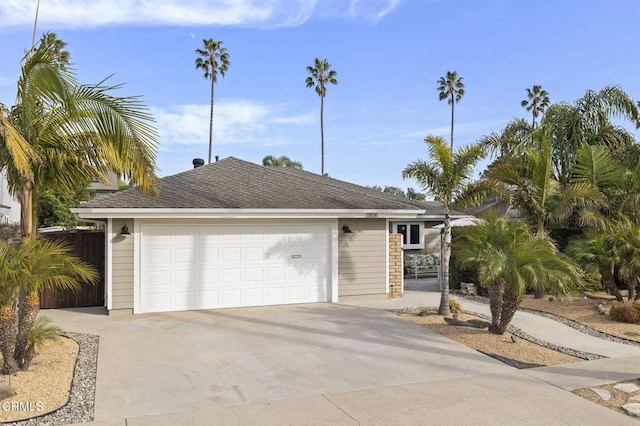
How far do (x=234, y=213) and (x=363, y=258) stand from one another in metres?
3.54

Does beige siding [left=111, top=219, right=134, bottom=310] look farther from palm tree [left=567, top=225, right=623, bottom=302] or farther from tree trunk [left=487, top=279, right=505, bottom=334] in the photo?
palm tree [left=567, top=225, right=623, bottom=302]

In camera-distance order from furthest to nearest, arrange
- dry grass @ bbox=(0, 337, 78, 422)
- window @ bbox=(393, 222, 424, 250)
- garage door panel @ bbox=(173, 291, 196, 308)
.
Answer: window @ bbox=(393, 222, 424, 250)
garage door panel @ bbox=(173, 291, 196, 308)
dry grass @ bbox=(0, 337, 78, 422)

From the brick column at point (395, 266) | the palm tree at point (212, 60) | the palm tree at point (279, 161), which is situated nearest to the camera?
the brick column at point (395, 266)

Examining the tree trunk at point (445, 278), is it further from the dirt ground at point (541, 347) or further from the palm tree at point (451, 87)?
the palm tree at point (451, 87)

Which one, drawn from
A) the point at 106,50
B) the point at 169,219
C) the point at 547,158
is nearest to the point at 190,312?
the point at 169,219

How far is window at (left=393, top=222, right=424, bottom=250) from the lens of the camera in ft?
73.7

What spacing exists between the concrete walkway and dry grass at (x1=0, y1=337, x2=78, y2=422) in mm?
419

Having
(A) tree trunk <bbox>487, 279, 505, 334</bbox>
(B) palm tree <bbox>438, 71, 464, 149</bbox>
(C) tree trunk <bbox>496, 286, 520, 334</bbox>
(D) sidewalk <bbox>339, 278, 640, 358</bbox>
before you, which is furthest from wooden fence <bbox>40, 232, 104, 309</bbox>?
(B) palm tree <bbox>438, 71, 464, 149</bbox>

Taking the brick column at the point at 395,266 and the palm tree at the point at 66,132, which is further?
the brick column at the point at 395,266

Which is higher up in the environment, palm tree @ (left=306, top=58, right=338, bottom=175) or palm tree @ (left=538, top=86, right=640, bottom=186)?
palm tree @ (left=306, top=58, right=338, bottom=175)

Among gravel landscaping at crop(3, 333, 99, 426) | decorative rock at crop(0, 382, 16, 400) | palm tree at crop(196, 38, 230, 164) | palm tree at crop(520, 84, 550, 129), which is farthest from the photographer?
palm tree at crop(520, 84, 550, 129)

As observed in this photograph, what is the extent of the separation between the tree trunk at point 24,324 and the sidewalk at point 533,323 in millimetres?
6860

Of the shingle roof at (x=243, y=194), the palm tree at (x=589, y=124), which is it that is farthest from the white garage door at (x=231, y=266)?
the palm tree at (x=589, y=124)

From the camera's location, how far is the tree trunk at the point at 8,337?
510 cm
